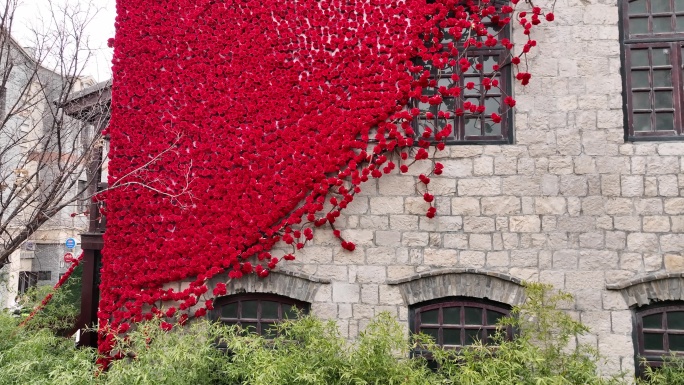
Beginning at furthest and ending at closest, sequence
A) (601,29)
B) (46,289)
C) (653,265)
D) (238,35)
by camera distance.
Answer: (46,289) < (238,35) < (601,29) < (653,265)

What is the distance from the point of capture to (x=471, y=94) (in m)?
5.30

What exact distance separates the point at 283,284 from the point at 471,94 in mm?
3015

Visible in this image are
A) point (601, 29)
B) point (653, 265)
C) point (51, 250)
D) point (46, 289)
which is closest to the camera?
point (653, 265)

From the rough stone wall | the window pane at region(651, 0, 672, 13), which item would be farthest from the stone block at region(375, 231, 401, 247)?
the window pane at region(651, 0, 672, 13)

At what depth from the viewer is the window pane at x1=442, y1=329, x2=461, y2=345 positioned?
4.96 metres

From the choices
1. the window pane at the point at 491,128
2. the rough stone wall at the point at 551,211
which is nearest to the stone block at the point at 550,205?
the rough stone wall at the point at 551,211

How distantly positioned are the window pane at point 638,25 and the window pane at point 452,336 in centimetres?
385

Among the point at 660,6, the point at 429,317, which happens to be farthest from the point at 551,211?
the point at 660,6

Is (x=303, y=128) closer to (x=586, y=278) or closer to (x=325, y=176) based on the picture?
(x=325, y=176)

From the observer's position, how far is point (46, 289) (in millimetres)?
7559

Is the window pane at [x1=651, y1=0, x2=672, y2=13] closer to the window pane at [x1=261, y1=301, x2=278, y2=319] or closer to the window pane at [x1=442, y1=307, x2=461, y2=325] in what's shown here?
the window pane at [x1=442, y1=307, x2=461, y2=325]

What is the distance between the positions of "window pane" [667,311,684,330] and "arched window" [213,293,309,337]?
377 centimetres

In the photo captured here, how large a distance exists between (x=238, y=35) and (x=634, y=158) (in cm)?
460

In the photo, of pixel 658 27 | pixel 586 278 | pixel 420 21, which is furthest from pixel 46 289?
pixel 658 27
